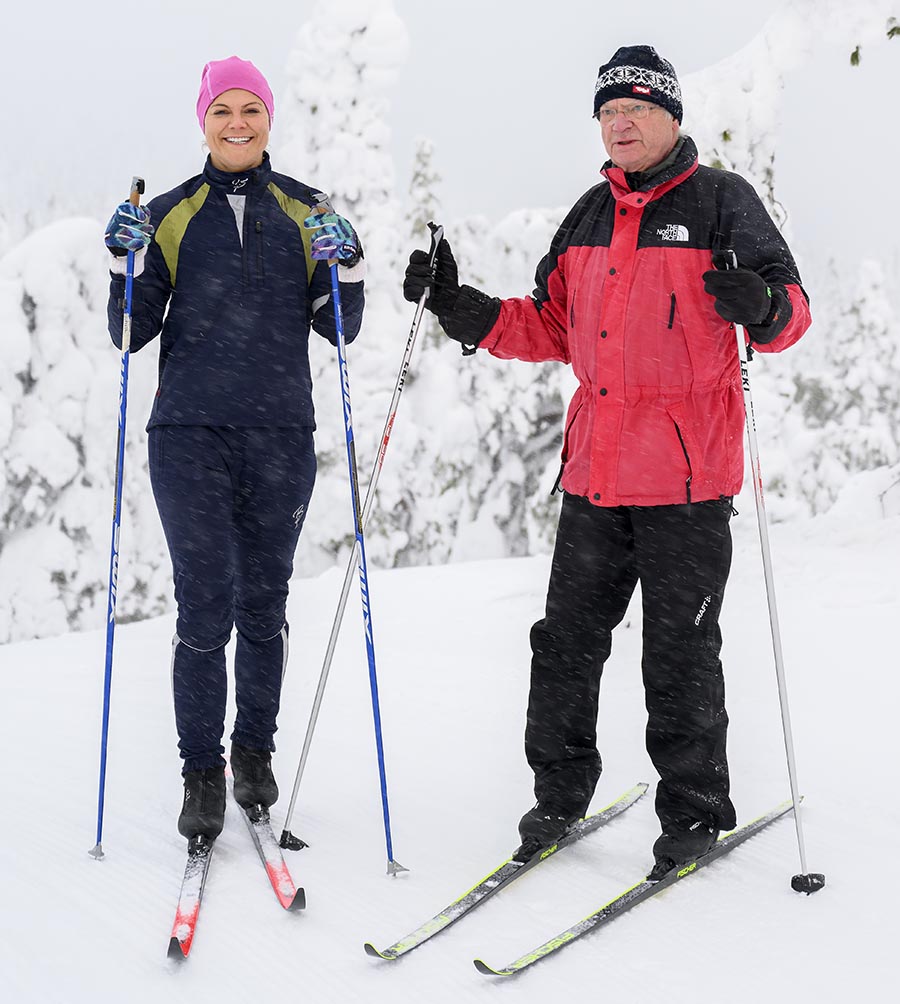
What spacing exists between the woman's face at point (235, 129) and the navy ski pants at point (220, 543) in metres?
0.79

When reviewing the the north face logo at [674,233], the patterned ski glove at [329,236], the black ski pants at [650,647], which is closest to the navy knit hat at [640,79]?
the the north face logo at [674,233]

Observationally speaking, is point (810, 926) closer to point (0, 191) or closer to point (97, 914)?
point (97, 914)

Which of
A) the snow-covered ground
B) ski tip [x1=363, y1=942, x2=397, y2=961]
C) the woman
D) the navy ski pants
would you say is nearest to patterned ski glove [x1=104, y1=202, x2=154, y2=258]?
the woman

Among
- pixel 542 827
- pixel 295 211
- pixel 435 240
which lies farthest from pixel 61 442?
pixel 542 827

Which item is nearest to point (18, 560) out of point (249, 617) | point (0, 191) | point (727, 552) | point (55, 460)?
point (55, 460)

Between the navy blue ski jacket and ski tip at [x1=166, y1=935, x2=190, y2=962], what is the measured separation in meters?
1.37

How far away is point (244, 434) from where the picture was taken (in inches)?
117

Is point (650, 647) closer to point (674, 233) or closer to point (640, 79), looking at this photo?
point (674, 233)

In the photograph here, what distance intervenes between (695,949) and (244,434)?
183 cm

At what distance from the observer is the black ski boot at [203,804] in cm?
292

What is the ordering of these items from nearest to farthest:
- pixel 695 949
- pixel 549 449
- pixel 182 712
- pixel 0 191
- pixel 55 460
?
1. pixel 695 949
2. pixel 182 712
3. pixel 55 460
4. pixel 549 449
5. pixel 0 191

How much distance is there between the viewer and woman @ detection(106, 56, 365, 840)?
2.91 metres

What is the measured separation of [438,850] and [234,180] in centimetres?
210

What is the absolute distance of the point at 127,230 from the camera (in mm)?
2777
